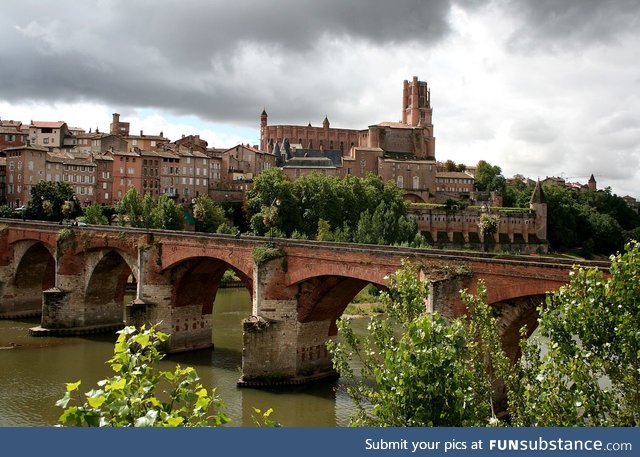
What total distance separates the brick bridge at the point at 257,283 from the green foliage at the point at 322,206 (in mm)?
33100

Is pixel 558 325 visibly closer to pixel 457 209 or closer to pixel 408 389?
pixel 408 389

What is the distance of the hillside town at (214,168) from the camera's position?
90.9 m

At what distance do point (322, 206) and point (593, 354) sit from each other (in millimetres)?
71413

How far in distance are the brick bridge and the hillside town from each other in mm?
42583

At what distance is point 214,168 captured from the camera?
107 m

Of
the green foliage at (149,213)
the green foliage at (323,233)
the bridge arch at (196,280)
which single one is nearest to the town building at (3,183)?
the green foliage at (149,213)

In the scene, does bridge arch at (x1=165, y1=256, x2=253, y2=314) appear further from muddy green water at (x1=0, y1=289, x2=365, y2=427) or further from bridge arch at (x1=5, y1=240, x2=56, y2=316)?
bridge arch at (x1=5, y1=240, x2=56, y2=316)

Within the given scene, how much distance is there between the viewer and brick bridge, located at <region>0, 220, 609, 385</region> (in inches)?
958

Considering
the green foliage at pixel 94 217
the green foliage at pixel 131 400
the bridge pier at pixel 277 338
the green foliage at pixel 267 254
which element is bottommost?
the bridge pier at pixel 277 338

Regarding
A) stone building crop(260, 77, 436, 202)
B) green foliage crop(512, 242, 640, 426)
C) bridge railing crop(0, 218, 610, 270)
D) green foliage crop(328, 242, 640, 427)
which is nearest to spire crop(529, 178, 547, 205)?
stone building crop(260, 77, 436, 202)

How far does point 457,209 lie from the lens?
10619cm

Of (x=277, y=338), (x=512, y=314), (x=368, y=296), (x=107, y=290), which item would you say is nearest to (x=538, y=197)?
(x=368, y=296)

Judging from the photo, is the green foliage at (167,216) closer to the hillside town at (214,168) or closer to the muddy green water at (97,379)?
the hillside town at (214,168)

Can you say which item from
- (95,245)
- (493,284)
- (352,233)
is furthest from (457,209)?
(493,284)
